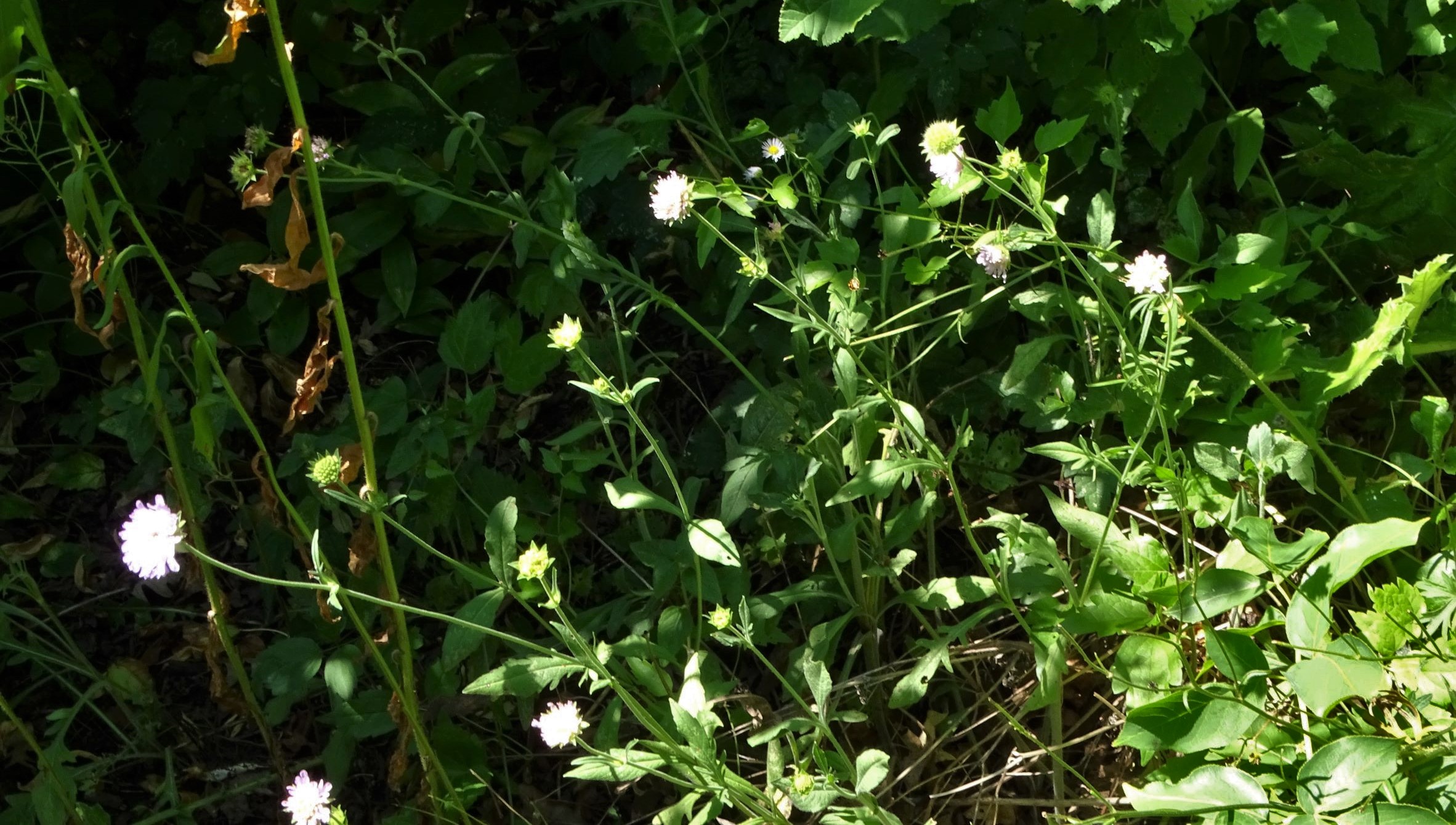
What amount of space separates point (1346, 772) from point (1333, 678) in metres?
0.09

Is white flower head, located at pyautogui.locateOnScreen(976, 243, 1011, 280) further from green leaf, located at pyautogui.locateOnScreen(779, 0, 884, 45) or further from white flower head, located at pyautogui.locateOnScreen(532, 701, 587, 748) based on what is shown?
white flower head, located at pyautogui.locateOnScreen(532, 701, 587, 748)

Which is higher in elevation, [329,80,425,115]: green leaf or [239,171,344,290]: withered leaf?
[329,80,425,115]: green leaf

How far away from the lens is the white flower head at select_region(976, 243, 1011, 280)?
1.50m

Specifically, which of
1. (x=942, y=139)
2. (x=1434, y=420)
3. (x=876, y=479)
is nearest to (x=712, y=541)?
(x=876, y=479)

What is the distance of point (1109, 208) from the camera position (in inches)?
61.5

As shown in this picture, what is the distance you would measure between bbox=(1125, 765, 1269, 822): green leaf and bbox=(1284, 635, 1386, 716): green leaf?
101mm

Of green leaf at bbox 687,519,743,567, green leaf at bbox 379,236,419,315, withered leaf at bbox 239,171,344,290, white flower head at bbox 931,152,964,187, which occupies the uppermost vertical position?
green leaf at bbox 379,236,419,315

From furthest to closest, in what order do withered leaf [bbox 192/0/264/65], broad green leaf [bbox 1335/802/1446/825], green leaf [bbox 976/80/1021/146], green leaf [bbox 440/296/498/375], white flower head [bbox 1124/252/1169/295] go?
green leaf [bbox 440/296/498/375] < green leaf [bbox 976/80/1021/146] < white flower head [bbox 1124/252/1169/295] < withered leaf [bbox 192/0/264/65] < broad green leaf [bbox 1335/802/1446/825]

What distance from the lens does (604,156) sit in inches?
79.9

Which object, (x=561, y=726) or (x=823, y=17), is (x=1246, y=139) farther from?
(x=561, y=726)

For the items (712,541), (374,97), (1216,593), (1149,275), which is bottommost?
(1216,593)

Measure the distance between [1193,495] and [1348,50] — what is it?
0.77 meters

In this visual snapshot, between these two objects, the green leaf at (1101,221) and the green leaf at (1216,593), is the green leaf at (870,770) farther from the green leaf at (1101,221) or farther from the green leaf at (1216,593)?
the green leaf at (1101,221)

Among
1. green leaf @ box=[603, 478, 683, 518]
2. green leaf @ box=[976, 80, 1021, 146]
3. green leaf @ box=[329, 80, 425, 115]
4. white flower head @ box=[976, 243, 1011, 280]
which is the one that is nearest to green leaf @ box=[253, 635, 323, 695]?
green leaf @ box=[603, 478, 683, 518]
